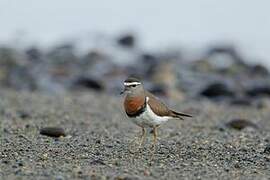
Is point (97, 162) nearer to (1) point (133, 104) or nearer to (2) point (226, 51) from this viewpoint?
(1) point (133, 104)

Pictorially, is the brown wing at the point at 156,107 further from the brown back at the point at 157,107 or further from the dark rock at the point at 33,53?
the dark rock at the point at 33,53

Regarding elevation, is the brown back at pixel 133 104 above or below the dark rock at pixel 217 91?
above

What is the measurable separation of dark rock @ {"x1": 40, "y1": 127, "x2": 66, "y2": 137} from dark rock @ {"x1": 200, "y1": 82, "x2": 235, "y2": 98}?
6.56 metres

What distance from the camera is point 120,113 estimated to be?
44.5ft

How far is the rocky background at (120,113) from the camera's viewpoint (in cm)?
839

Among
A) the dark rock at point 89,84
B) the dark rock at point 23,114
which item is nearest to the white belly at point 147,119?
the dark rock at point 23,114

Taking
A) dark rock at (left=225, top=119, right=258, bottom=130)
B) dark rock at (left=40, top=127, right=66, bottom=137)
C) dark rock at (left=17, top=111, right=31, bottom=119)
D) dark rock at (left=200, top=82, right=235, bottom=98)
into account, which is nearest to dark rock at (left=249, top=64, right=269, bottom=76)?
dark rock at (left=200, top=82, right=235, bottom=98)

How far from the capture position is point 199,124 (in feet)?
40.7

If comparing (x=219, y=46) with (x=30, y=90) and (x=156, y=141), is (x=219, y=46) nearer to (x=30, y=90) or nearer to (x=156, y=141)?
(x=30, y=90)

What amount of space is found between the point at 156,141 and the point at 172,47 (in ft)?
42.5

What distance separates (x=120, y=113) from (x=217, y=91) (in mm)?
3713

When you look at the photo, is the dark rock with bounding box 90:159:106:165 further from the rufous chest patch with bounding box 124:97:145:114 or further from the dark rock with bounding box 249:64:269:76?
the dark rock with bounding box 249:64:269:76

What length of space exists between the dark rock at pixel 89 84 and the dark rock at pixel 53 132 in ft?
21.2

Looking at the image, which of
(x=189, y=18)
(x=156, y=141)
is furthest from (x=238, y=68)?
(x=156, y=141)
